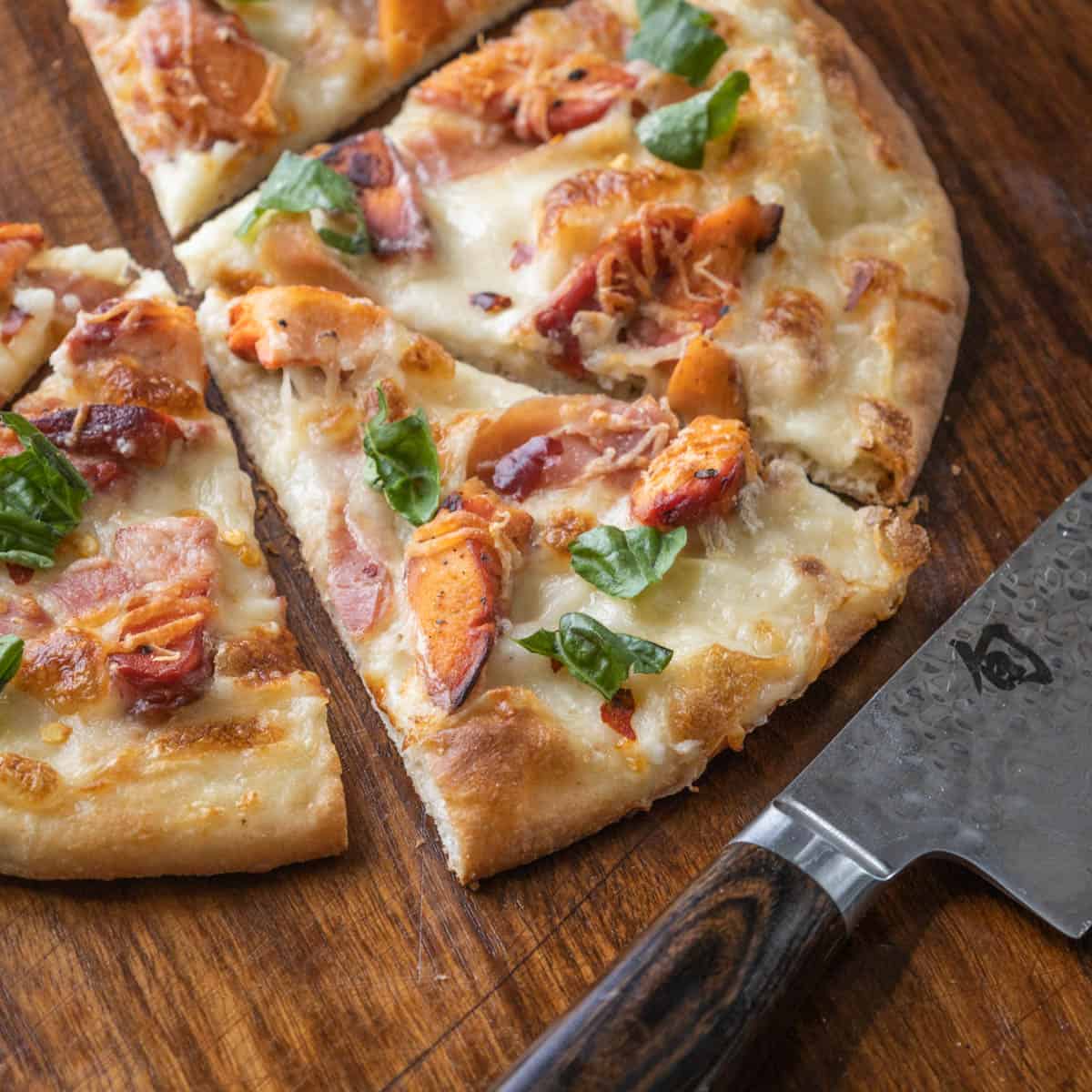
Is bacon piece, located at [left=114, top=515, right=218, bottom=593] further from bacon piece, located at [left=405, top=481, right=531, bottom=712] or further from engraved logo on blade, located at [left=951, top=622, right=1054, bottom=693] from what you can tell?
engraved logo on blade, located at [left=951, top=622, right=1054, bottom=693]

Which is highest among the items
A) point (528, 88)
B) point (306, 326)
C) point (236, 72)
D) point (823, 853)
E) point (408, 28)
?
point (236, 72)

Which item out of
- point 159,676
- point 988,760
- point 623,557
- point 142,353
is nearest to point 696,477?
point 623,557

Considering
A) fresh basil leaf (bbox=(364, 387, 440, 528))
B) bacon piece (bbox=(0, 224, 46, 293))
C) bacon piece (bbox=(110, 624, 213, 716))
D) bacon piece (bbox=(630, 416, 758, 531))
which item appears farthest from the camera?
bacon piece (bbox=(0, 224, 46, 293))

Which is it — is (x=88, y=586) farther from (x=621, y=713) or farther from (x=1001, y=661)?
(x=1001, y=661)

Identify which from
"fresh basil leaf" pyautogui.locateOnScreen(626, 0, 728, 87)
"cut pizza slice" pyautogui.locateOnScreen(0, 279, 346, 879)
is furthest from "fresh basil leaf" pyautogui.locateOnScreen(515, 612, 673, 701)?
"fresh basil leaf" pyautogui.locateOnScreen(626, 0, 728, 87)

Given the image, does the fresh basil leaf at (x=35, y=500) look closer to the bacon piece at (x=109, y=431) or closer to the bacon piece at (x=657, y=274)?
the bacon piece at (x=109, y=431)

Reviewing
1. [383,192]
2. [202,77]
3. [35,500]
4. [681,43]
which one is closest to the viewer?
[35,500]

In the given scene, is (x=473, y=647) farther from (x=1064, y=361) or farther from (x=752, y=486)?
(x=1064, y=361)
